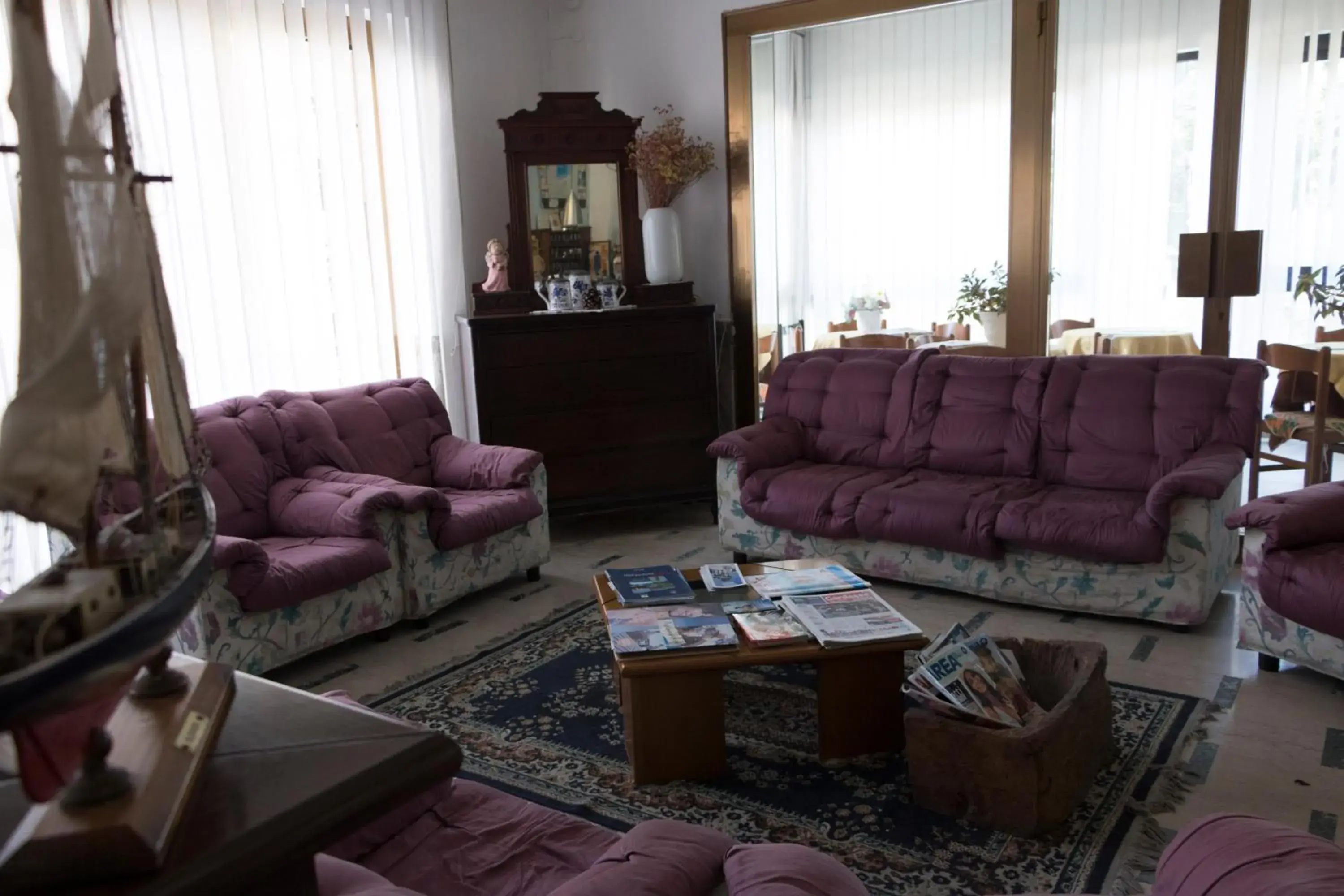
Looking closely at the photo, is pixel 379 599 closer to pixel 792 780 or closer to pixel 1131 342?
pixel 792 780

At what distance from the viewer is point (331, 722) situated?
2.46ft

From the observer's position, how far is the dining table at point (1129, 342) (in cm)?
423

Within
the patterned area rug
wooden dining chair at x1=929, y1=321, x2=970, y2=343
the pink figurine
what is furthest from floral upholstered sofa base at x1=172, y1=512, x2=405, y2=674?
wooden dining chair at x1=929, y1=321, x2=970, y2=343

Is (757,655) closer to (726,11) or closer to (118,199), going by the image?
(118,199)

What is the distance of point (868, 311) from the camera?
5148 millimetres

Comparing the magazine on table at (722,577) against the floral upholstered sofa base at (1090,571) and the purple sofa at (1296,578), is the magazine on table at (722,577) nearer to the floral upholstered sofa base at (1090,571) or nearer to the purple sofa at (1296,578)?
the floral upholstered sofa base at (1090,571)

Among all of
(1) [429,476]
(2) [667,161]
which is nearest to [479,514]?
(1) [429,476]

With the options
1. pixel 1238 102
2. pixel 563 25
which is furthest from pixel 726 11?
pixel 1238 102

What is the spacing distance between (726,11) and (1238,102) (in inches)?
93.7

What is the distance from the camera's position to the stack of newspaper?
7.75 feet

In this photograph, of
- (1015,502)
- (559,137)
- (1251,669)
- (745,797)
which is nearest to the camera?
(745,797)

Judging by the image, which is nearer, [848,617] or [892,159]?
[848,617]

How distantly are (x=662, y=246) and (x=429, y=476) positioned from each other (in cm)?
162

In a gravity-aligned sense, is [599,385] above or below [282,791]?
below
